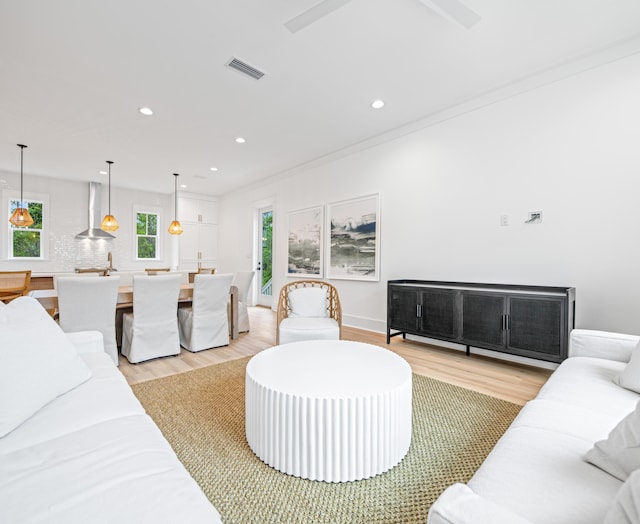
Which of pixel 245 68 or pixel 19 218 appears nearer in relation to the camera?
pixel 245 68

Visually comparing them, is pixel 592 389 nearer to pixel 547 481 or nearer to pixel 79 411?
pixel 547 481

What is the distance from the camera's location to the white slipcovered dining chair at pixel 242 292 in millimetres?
4242

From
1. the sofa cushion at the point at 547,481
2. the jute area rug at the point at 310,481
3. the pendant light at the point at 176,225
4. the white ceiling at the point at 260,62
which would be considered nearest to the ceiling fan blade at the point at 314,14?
the white ceiling at the point at 260,62

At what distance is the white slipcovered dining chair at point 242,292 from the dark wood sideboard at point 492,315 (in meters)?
1.84

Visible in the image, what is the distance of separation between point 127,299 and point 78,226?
4.97 meters

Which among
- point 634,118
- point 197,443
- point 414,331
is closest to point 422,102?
point 634,118

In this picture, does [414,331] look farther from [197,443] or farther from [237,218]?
[237,218]

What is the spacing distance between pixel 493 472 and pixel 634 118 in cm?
316

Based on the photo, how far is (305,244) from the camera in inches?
218

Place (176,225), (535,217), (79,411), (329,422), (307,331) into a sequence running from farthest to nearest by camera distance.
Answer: (176,225) < (535,217) < (307,331) < (329,422) < (79,411)

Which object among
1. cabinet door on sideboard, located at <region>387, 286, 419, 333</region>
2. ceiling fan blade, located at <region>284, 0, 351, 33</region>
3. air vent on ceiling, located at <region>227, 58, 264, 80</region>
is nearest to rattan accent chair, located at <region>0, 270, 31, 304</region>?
air vent on ceiling, located at <region>227, 58, 264, 80</region>

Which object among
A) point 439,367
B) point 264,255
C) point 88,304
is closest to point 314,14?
point 88,304

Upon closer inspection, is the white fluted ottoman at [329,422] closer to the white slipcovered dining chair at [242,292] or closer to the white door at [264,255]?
the white slipcovered dining chair at [242,292]

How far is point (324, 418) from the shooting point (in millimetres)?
1360
